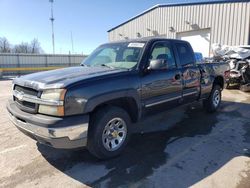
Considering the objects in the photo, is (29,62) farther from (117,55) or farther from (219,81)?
(117,55)

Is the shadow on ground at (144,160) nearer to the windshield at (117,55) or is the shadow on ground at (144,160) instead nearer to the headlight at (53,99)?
the headlight at (53,99)

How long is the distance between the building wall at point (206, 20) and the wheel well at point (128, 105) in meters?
13.1

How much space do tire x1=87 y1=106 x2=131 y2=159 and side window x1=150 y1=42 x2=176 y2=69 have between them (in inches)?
54.6

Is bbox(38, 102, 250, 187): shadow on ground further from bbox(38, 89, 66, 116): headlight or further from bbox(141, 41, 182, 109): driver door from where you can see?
bbox(38, 89, 66, 116): headlight

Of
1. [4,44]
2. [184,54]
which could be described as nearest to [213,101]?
[184,54]

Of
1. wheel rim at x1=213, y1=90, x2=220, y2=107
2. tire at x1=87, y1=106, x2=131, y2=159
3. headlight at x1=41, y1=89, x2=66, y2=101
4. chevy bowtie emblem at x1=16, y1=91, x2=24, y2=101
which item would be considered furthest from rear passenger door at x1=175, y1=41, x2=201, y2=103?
chevy bowtie emblem at x1=16, y1=91, x2=24, y2=101

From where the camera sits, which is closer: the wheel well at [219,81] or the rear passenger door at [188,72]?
the rear passenger door at [188,72]

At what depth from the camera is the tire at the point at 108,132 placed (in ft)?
11.7

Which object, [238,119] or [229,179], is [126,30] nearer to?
[238,119]

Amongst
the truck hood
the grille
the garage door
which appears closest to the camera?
the truck hood

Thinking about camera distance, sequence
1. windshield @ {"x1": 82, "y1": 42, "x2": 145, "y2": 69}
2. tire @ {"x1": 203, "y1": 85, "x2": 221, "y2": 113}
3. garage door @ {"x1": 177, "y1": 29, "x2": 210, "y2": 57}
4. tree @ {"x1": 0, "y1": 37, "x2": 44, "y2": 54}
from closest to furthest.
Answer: windshield @ {"x1": 82, "y1": 42, "x2": 145, "y2": 69} → tire @ {"x1": 203, "y1": 85, "x2": 221, "y2": 113} → garage door @ {"x1": 177, "y1": 29, "x2": 210, "y2": 57} → tree @ {"x1": 0, "y1": 37, "x2": 44, "y2": 54}

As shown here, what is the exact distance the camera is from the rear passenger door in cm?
523

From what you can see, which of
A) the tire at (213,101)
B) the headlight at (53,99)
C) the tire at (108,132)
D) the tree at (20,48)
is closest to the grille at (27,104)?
the headlight at (53,99)

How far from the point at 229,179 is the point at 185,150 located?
1.05 m
